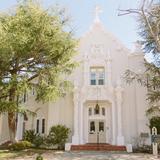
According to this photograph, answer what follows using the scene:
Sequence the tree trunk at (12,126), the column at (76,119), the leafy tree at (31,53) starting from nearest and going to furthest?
the leafy tree at (31,53)
the tree trunk at (12,126)
the column at (76,119)

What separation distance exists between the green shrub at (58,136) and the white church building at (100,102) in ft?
2.71

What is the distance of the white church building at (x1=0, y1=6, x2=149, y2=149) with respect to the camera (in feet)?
88.9

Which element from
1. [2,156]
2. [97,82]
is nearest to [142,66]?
[97,82]

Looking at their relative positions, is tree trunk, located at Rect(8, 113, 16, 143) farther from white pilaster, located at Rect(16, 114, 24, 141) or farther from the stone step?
white pilaster, located at Rect(16, 114, 24, 141)

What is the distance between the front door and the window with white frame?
13.2ft

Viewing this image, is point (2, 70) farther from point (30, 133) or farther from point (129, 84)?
point (129, 84)

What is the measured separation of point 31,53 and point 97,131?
10.4 m

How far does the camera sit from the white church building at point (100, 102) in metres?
27.1

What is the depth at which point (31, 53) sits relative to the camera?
22.9 metres

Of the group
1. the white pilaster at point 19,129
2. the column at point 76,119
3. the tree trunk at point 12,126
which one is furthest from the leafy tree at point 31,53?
the white pilaster at point 19,129

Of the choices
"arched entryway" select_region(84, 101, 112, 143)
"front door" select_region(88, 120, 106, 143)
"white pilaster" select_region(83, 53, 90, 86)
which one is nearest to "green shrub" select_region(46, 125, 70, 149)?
"arched entryway" select_region(84, 101, 112, 143)

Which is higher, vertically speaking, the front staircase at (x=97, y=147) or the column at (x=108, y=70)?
the column at (x=108, y=70)

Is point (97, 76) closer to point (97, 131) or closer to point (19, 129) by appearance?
point (97, 131)

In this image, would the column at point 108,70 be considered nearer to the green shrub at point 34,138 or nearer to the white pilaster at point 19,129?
the green shrub at point 34,138
